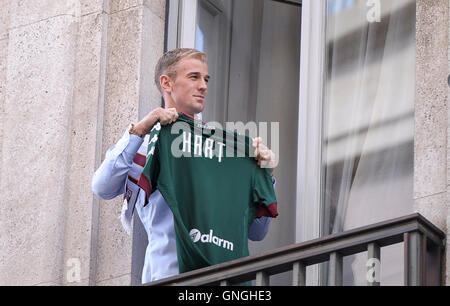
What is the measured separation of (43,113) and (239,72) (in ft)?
3.91

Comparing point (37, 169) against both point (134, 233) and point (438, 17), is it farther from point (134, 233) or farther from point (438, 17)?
point (438, 17)

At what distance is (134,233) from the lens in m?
7.83

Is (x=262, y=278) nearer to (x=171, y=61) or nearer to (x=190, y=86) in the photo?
(x=190, y=86)

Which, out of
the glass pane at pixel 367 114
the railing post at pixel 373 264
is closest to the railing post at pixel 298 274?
the railing post at pixel 373 264

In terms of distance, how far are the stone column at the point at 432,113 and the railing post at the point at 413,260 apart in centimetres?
43

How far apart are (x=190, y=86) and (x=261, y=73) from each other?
119cm

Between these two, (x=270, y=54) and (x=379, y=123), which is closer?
(x=379, y=123)

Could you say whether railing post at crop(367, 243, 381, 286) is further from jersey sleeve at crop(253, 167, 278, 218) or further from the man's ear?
the man's ear

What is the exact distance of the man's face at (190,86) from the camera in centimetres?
740

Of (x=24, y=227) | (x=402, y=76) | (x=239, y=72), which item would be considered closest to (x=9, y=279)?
(x=24, y=227)

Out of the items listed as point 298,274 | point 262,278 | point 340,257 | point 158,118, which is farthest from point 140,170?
point 340,257

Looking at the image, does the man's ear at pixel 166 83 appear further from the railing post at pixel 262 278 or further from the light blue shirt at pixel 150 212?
the railing post at pixel 262 278

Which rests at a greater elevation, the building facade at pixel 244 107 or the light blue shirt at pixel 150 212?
the building facade at pixel 244 107
